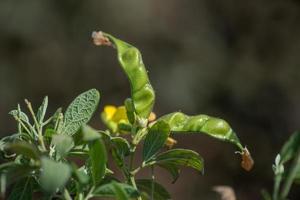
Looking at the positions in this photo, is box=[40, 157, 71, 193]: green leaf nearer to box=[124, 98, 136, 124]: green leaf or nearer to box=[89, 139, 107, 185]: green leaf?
box=[89, 139, 107, 185]: green leaf

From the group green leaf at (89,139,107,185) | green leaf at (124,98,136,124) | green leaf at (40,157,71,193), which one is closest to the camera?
green leaf at (40,157,71,193)

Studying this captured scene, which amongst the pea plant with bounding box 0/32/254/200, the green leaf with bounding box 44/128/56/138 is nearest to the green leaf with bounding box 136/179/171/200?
the pea plant with bounding box 0/32/254/200

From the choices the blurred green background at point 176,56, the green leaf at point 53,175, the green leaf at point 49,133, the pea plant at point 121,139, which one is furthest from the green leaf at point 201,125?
the blurred green background at point 176,56

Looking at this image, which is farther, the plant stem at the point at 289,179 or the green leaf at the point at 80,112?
the green leaf at the point at 80,112

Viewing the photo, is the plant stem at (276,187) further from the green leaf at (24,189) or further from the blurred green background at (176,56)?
the blurred green background at (176,56)

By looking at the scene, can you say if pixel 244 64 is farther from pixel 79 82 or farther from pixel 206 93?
pixel 79 82

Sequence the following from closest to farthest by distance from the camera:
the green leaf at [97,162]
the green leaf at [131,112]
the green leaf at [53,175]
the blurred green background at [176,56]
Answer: the green leaf at [53,175], the green leaf at [97,162], the green leaf at [131,112], the blurred green background at [176,56]

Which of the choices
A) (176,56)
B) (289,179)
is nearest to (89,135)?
(289,179)
